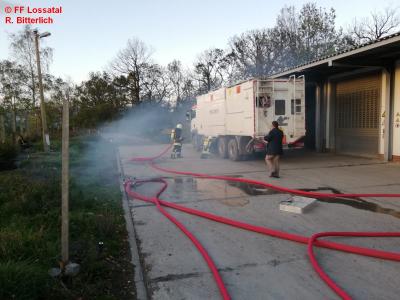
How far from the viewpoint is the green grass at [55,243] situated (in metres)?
3.21

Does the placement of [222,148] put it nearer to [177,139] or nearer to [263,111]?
[177,139]

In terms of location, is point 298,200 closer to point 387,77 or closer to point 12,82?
point 387,77

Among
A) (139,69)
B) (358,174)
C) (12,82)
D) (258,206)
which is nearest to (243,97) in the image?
(358,174)

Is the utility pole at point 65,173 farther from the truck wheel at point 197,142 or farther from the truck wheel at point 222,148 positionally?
the truck wheel at point 197,142

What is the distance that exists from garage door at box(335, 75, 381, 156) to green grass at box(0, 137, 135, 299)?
34.7ft

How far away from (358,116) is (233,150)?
545 centimetres

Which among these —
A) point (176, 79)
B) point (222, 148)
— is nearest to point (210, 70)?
point (176, 79)

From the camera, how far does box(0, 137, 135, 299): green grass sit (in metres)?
3.21

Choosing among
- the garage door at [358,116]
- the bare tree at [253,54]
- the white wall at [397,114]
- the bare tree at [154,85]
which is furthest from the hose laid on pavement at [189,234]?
the bare tree at [154,85]

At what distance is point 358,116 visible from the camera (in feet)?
47.2

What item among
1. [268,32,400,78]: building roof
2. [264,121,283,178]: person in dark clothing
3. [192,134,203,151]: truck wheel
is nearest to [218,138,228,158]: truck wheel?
[192,134,203,151]: truck wheel

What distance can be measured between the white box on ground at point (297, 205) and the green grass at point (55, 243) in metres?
2.93

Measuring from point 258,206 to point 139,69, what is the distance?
41.9 metres

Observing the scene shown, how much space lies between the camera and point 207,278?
375 centimetres
